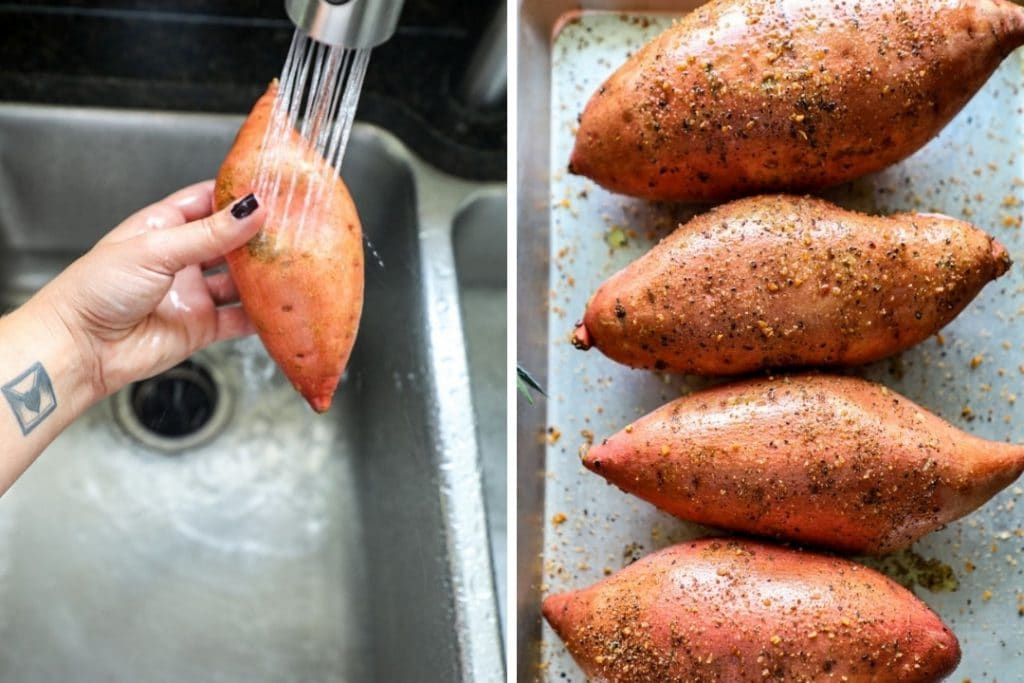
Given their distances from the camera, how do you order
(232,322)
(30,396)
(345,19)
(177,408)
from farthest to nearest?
(177,408), (232,322), (30,396), (345,19)

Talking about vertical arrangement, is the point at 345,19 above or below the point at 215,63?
above

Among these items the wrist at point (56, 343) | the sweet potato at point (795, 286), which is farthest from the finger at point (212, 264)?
the sweet potato at point (795, 286)

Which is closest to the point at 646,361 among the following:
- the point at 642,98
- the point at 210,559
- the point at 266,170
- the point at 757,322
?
the point at 757,322

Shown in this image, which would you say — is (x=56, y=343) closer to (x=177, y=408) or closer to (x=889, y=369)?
(x=177, y=408)

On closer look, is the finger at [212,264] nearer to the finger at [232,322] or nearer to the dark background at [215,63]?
the finger at [232,322]

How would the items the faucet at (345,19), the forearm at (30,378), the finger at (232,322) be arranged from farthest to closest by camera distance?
1. the finger at (232,322)
2. the forearm at (30,378)
3. the faucet at (345,19)

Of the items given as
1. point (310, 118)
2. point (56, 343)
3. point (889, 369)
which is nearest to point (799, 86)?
point (889, 369)
